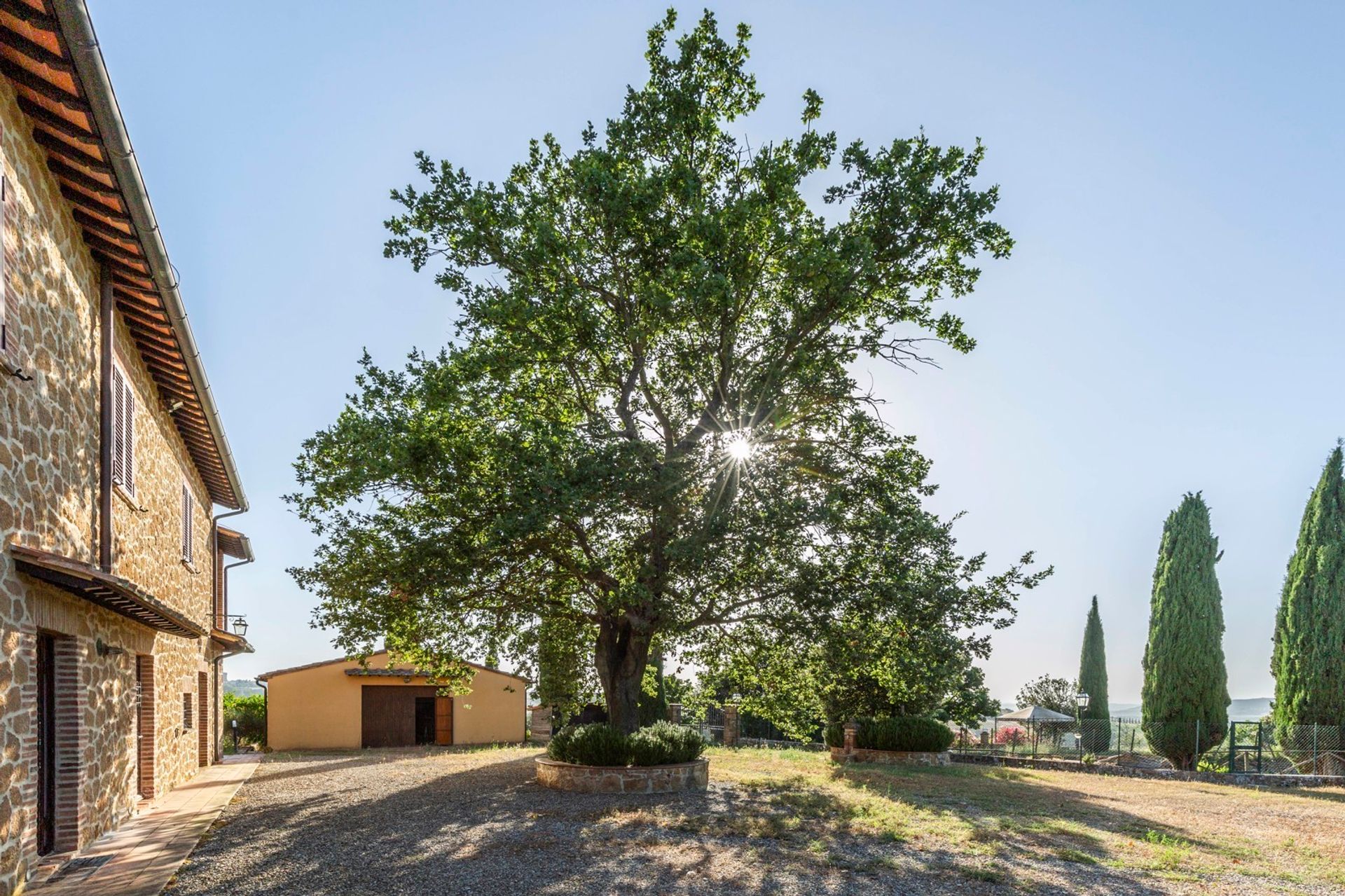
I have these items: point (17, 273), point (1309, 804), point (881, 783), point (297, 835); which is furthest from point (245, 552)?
point (1309, 804)

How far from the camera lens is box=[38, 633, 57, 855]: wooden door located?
28.2 feet

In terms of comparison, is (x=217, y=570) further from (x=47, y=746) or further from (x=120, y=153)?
(x=120, y=153)

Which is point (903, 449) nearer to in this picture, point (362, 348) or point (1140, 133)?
point (1140, 133)

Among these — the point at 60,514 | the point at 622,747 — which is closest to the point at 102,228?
the point at 60,514

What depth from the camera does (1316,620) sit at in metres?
22.4

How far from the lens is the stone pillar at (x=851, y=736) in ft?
76.7

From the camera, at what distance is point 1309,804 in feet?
50.9

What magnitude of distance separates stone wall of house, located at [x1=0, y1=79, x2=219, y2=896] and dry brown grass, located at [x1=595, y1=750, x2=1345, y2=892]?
5401 mm

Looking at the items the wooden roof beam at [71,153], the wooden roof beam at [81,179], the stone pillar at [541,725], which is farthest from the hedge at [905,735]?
the wooden roof beam at [71,153]

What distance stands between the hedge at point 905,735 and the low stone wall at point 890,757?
0.09 m

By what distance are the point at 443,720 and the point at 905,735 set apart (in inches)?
556

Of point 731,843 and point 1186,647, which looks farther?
point 1186,647

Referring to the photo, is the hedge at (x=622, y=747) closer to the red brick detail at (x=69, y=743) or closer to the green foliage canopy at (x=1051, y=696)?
the red brick detail at (x=69, y=743)

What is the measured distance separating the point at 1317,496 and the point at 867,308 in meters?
14.4
